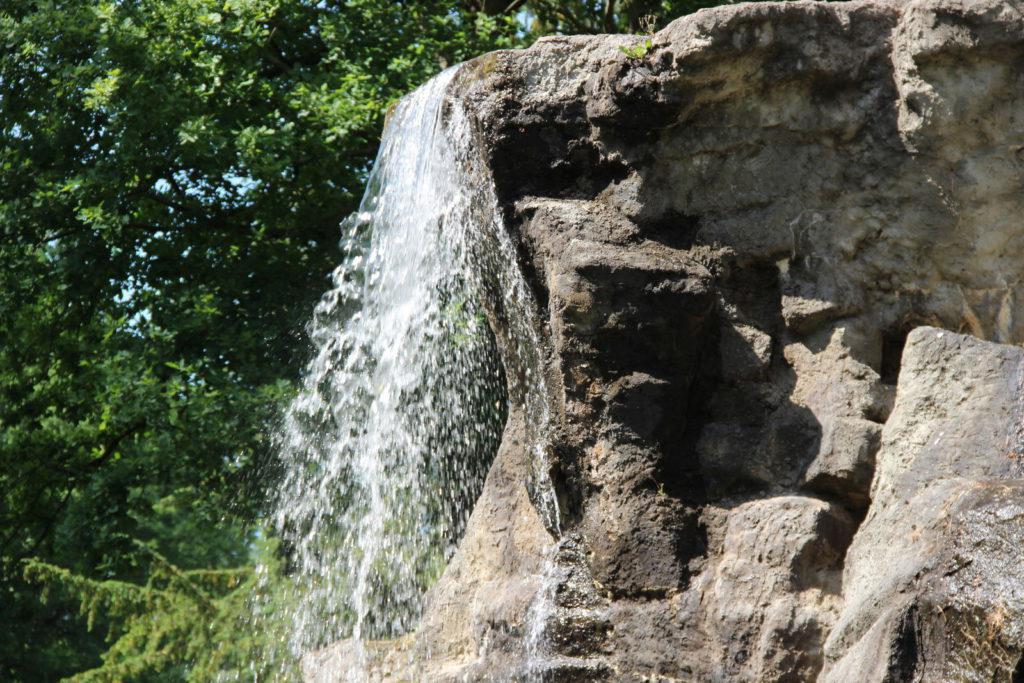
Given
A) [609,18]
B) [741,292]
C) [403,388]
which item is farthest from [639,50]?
[609,18]

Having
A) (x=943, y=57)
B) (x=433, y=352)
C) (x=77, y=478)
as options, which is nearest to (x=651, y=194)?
A: (x=943, y=57)

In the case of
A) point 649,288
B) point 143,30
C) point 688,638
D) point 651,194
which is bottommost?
point 688,638

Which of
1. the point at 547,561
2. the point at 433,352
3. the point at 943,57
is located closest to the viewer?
the point at 943,57

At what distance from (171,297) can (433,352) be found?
3192 mm

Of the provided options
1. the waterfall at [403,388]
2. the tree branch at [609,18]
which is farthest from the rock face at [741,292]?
the tree branch at [609,18]

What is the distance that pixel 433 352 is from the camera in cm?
712

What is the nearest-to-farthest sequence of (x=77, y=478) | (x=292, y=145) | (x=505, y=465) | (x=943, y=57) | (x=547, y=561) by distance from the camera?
(x=943, y=57) → (x=547, y=561) → (x=505, y=465) → (x=292, y=145) → (x=77, y=478)

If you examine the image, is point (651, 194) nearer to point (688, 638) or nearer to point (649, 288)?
point (649, 288)

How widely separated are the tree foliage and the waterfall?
65 centimetres

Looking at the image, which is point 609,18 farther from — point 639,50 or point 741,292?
point 741,292

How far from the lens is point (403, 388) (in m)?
6.71

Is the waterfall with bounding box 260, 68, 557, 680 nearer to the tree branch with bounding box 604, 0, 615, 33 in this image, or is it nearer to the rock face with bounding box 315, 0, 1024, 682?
the rock face with bounding box 315, 0, 1024, 682

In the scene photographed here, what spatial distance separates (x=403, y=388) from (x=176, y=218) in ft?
12.6

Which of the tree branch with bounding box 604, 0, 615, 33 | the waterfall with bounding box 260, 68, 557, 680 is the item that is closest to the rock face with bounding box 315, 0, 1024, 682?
the waterfall with bounding box 260, 68, 557, 680
